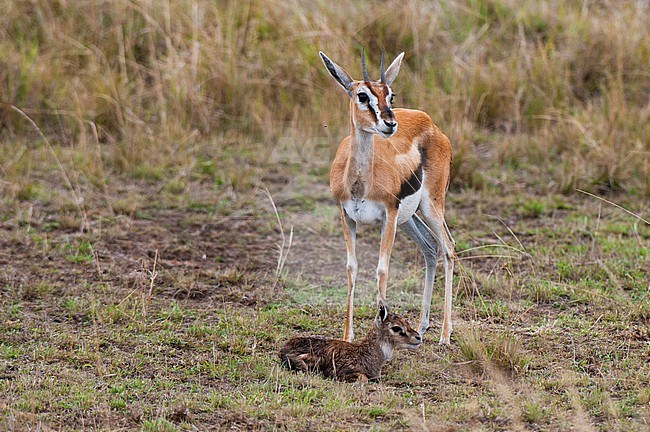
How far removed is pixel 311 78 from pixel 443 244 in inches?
176

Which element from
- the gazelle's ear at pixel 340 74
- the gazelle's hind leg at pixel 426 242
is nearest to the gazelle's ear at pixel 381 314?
the gazelle's hind leg at pixel 426 242

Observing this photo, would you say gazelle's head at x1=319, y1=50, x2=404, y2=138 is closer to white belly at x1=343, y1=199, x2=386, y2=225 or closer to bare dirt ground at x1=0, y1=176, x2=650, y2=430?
white belly at x1=343, y1=199, x2=386, y2=225

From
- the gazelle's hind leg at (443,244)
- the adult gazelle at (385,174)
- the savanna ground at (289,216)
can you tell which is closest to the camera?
the savanna ground at (289,216)

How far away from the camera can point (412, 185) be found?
223 inches

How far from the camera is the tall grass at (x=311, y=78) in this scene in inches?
360

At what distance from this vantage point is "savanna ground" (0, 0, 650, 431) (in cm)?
485

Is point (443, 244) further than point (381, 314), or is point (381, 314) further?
point (443, 244)

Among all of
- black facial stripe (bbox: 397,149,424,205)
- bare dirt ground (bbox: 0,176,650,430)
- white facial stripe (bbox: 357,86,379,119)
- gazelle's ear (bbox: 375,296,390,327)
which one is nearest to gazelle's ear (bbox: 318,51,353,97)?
white facial stripe (bbox: 357,86,379,119)

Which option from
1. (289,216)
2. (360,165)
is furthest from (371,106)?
(289,216)

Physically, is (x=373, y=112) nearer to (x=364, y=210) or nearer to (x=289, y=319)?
(x=364, y=210)

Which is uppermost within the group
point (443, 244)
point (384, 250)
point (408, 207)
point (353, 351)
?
point (408, 207)

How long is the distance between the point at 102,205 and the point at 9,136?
1.85m

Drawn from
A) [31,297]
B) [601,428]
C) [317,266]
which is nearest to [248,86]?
[317,266]

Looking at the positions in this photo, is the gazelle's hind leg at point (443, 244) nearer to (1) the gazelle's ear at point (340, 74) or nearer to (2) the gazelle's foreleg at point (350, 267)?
(2) the gazelle's foreleg at point (350, 267)
